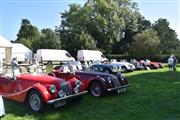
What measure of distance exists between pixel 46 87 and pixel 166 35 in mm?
65211

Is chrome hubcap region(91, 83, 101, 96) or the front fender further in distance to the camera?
chrome hubcap region(91, 83, 101, 96)

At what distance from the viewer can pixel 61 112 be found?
32.5 feet

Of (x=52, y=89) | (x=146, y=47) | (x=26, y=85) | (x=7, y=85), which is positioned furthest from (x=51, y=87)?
(x=146, y=47)

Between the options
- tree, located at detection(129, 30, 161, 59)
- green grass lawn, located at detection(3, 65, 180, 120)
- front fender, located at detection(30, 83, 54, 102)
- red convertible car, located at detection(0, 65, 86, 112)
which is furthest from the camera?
tree, located at detection(129, 30, 161, 59)

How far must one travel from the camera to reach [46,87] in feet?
31.9

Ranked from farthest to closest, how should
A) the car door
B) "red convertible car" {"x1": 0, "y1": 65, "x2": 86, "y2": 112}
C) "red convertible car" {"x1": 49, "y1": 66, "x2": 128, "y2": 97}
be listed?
"red convertible car" {"x1": 49, "y1": 66, "x2": 128, "y2": 97} < the car door < "red convertible car" {"x1": 0, "y1": 65, "x2": 86, "y2": 112}

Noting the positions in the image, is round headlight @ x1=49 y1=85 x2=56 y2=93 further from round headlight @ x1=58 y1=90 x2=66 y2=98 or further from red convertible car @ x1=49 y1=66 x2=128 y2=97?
red convertible car @ x1=49 y1=66 x2=128 y2=97

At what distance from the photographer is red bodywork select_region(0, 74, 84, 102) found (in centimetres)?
962

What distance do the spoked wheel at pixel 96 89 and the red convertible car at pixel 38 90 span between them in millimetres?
1429

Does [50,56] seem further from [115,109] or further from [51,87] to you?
[51,87]

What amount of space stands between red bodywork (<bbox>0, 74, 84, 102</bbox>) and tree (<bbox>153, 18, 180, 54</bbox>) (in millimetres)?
59724

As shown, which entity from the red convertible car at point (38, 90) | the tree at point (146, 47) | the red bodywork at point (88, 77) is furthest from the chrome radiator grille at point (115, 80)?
the tree at point (146, 47)

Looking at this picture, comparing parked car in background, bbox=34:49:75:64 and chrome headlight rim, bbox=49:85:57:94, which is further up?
parked car in background, bbox=34:49:75:64

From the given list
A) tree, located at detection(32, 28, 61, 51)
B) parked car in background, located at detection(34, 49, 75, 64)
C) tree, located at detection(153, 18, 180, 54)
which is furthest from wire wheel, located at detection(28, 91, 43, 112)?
tree, located at detection(153, 18, 180, 54)
